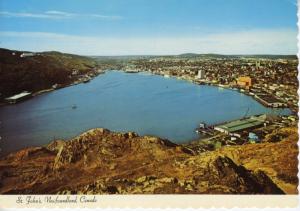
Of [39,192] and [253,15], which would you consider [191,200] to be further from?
[253,15]

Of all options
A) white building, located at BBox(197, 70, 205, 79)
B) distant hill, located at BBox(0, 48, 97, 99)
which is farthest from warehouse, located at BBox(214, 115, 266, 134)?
distant hill, located at BBox(0, 48, 97, 99)

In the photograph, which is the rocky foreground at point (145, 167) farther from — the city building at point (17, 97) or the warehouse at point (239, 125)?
the city building at point (17, 97)

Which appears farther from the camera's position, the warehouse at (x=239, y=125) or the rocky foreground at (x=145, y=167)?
the warehouse at (x=239, y=125)

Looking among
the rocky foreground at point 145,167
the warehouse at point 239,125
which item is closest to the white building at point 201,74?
the warehouse at point 239,125

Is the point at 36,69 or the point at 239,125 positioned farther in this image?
the point at 36,69

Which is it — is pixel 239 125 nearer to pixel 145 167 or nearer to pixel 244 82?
pixel 244 82

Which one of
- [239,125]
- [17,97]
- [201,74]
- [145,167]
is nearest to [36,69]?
[17,97]
